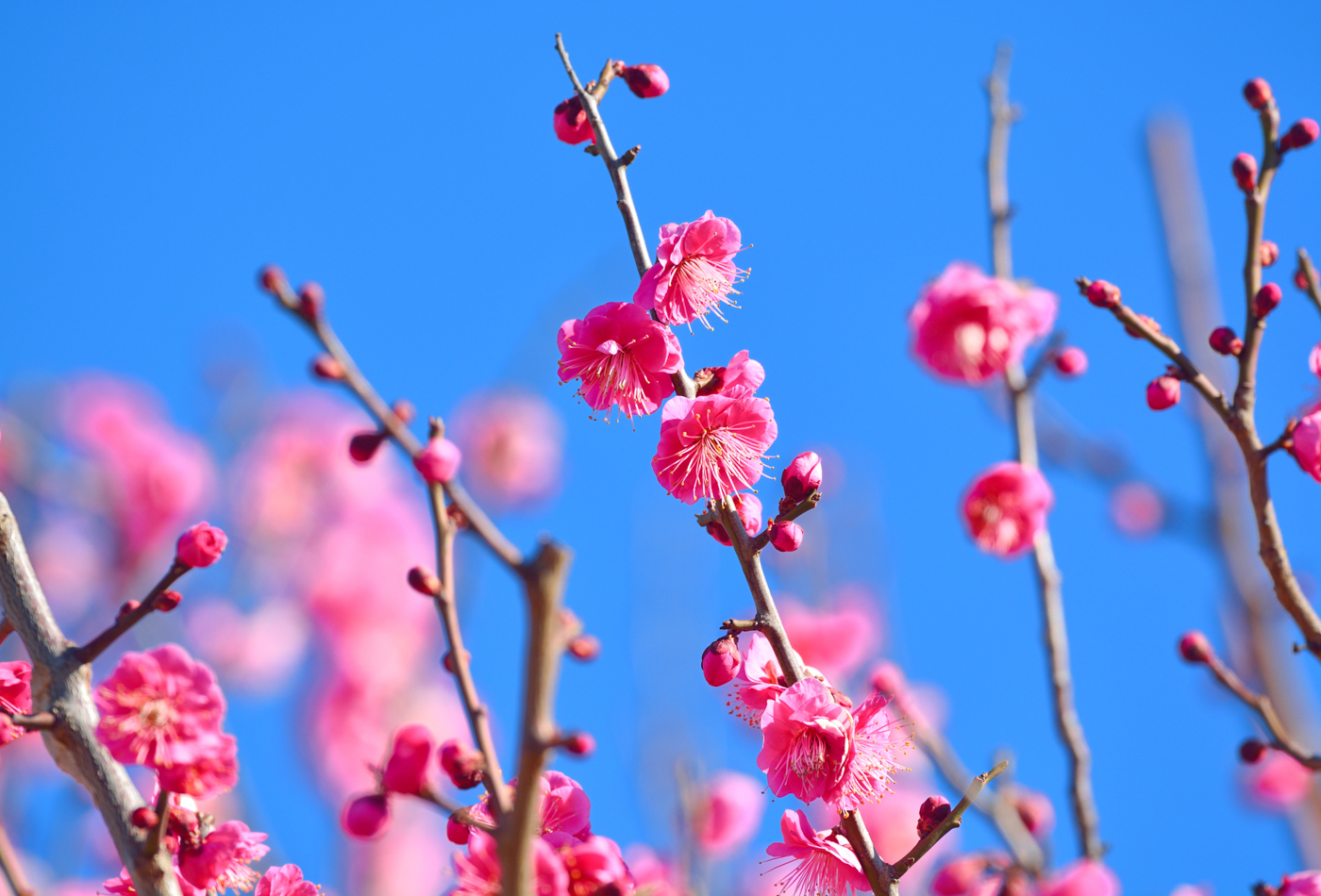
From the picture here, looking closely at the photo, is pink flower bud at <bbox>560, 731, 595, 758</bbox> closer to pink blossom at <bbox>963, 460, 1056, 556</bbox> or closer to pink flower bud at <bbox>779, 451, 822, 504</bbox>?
pink flower bud at <bbox>779, 451, 822, 504</bbox>

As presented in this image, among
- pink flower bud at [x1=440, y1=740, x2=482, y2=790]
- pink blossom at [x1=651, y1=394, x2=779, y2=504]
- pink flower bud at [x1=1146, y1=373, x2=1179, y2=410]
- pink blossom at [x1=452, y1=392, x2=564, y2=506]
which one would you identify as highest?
pink blossom at [x1=452, y1=392, x2=564, y2=506]

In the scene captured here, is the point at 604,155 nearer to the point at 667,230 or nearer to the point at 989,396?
the point at 667,230

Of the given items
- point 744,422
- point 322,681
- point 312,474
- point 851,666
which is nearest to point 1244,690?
point 744,422

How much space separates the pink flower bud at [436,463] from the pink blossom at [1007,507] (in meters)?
1.98

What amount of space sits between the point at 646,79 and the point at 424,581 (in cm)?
125

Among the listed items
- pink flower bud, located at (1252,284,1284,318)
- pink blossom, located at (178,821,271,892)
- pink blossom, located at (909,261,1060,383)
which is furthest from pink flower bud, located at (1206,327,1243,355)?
pink blossom, located at (178,821,271,892)

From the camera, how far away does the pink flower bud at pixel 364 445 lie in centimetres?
160

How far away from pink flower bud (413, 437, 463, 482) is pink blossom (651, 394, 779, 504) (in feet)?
1.61

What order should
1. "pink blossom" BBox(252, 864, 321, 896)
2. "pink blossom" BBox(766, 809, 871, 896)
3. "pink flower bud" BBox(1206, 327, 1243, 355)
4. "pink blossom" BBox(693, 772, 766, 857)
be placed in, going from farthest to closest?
1. "pink blossom" BBox(693, 772, 766, 857)
2. "pink flower bud" BBox(1206, 327, 1243, 355)
3. "pink blossom" BBox(766, 809, 871, 896)
4. "pink blossom" BBox(252, 864, 321, 896)

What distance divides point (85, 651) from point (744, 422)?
1.15 m

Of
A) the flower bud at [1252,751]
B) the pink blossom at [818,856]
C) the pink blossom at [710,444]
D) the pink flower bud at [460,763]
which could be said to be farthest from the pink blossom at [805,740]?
the flower bud at [1252,751]

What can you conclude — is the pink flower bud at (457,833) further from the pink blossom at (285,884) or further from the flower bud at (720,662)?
the flower bud at (720,662)

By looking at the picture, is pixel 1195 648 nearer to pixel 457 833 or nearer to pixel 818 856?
pixel 818 856

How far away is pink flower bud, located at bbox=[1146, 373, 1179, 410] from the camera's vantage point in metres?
1.98
